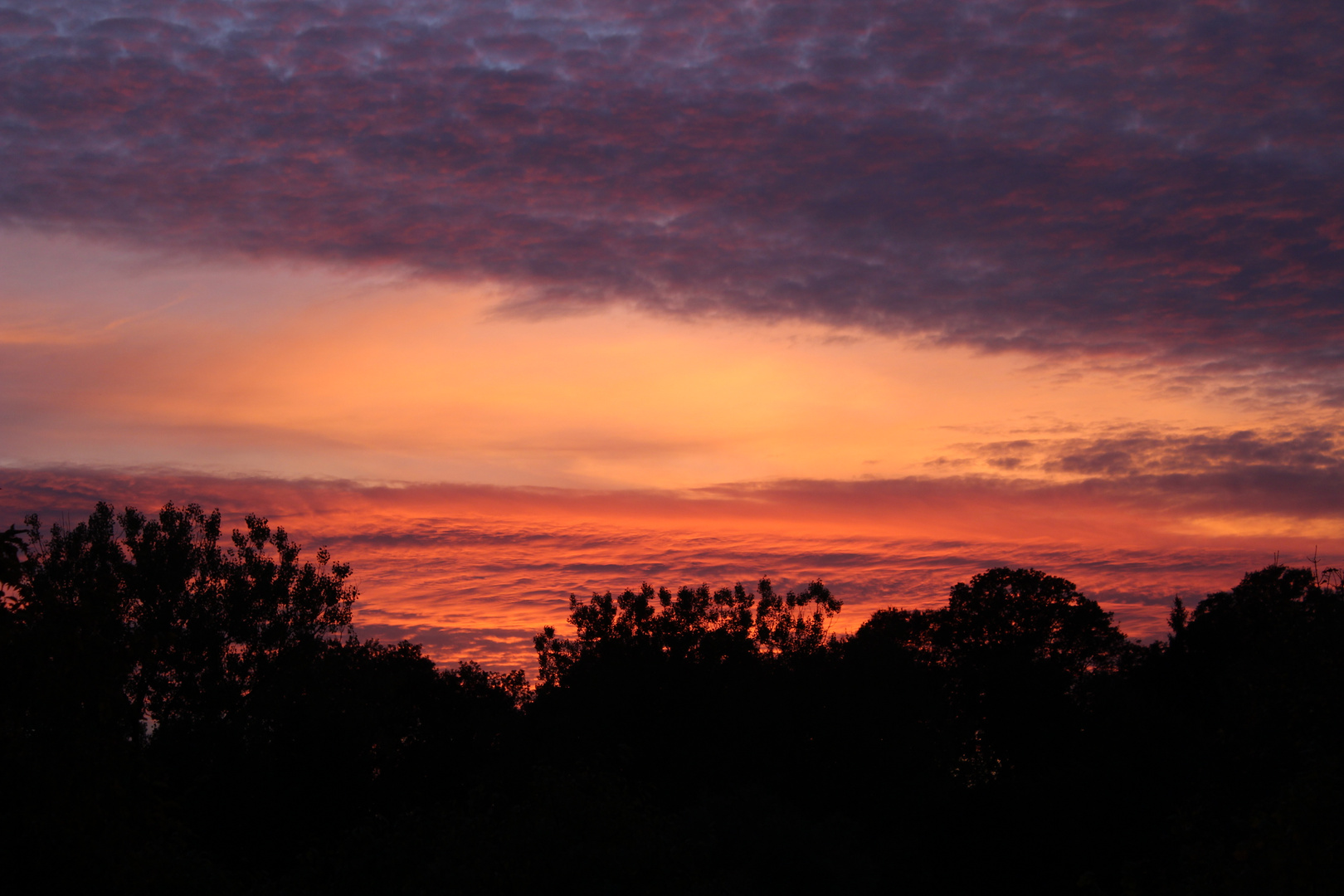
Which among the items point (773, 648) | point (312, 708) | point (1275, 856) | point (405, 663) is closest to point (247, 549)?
point (405, 663)

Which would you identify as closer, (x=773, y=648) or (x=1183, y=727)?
(x=1183, y=727)

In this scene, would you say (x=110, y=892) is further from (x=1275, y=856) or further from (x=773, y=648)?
(x=773, y=648)

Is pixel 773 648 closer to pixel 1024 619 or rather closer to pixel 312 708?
pixel 1024 619

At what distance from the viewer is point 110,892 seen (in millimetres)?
11211

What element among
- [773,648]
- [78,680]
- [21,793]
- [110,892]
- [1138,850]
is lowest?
[1138,850]

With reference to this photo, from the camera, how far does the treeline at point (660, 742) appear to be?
12.8 m

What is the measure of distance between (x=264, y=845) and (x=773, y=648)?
34.1m

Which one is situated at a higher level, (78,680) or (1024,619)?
(78,680)

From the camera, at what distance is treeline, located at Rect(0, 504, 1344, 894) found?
12.8 m

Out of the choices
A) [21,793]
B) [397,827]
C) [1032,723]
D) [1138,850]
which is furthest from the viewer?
[1032,723]

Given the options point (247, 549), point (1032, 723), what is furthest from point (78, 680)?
point (1032, 723)

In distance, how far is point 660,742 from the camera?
50.7m

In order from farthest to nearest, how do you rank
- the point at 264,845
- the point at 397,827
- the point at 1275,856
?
1. the point at 264,845
2. the point at 397,827
3. the point at 1275,856

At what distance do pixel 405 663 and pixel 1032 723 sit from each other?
37.1 m
